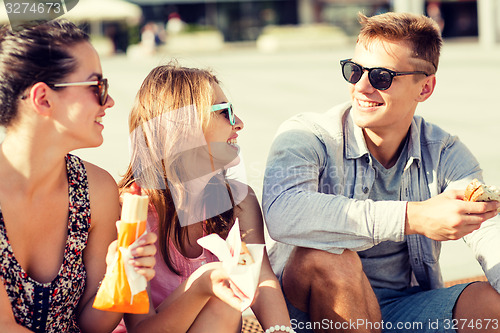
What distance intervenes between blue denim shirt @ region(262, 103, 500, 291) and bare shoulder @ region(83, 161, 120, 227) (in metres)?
0.72

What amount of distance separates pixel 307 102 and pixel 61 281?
373 inches

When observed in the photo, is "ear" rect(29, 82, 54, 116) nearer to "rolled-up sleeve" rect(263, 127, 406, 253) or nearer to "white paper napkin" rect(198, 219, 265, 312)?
"white paper napkin" rect(198, 219, 265, 312)

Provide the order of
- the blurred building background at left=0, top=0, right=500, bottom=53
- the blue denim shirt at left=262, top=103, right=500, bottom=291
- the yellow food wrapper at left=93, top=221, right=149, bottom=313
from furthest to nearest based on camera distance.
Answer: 1. the blurred building background at left=0, top=0, right=500, bottom=53
2. the blue denim shirt at left=262, top=103, right=500, bottom=291
3. the yellow food wrapper at left=93, top=221, right=149, bottom=313

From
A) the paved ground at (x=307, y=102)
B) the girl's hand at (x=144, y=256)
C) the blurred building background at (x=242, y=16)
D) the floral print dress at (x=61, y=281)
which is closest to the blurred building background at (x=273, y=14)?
the blurred building background at (x=242, y=16)

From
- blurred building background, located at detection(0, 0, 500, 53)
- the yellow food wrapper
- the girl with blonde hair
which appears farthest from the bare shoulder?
blurred building background, located at detection(0, 0, 500, 53)

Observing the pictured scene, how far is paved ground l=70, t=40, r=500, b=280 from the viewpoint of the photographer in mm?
6316

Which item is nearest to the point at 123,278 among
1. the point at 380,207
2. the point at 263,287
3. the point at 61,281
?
the point at 61,281

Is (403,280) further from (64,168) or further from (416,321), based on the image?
(64,168)

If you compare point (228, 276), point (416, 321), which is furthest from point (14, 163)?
point (416, 321)

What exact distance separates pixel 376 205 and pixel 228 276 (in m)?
0.79

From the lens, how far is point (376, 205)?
268cm

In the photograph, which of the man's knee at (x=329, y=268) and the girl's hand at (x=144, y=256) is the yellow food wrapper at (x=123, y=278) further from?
the man's knee at (x=329, y=268)

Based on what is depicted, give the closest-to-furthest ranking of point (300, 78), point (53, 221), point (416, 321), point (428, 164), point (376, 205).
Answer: point (53, 221) → point (376, 205) → point (416, 321) → point (428, 164) → point (300, 78)

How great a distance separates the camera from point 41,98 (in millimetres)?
2111
